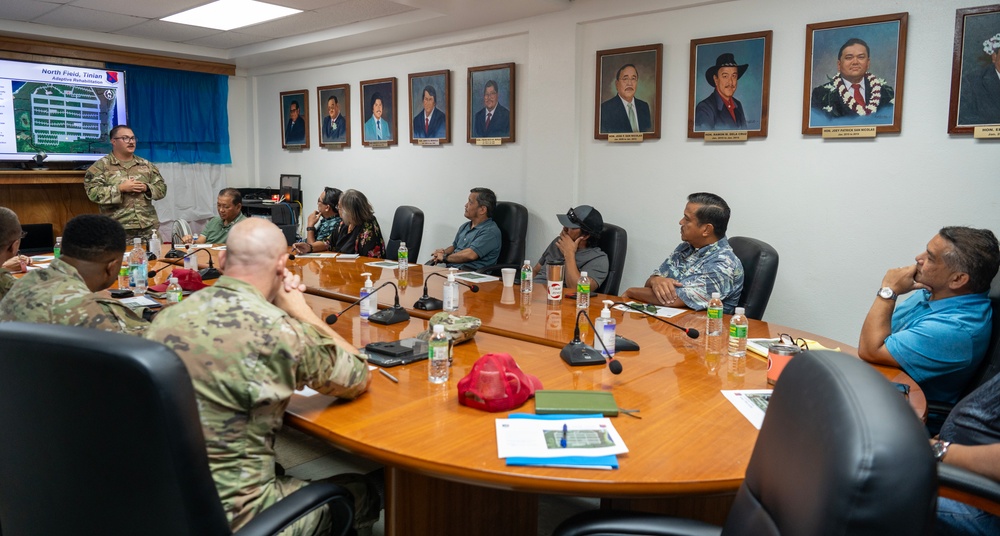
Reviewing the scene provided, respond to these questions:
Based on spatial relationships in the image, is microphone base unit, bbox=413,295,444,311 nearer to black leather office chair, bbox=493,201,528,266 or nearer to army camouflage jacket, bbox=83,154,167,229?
black leather office chair, bbox=493,201,528,266

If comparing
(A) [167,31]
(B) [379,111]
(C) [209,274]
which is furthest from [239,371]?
(A) [167,31]

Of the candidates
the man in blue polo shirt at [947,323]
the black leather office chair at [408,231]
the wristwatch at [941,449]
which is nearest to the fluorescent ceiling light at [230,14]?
the black leather office chair at [408,231]

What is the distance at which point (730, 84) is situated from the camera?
→ 4059mm

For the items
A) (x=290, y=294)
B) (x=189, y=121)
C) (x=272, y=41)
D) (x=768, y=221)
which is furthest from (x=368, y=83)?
(x=290, y=294)

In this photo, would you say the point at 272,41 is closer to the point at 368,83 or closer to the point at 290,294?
the point at 368,83

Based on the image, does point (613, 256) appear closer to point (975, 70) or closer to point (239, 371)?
point (975, 70)

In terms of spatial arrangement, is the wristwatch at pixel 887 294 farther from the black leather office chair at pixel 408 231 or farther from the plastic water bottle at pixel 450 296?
the black leather office chair at pixel 408 231

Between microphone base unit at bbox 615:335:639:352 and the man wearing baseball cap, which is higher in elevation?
the man wearing baseball cap

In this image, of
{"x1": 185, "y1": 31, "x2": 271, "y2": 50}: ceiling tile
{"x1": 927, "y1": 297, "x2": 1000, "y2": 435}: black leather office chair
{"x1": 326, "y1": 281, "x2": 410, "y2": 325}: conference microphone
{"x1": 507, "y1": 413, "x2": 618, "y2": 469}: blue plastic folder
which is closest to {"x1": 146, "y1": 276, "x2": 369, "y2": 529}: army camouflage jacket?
{"x1": 507, "y1": 413, "x2": 618, "y2": 469}: blue plastic folder

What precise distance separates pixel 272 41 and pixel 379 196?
183cm

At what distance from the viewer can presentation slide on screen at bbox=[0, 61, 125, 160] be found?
597cm

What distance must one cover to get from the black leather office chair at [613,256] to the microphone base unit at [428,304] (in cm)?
121

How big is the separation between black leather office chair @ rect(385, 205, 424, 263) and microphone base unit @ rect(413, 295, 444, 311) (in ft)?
6.47

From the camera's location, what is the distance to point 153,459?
1.12 meters
